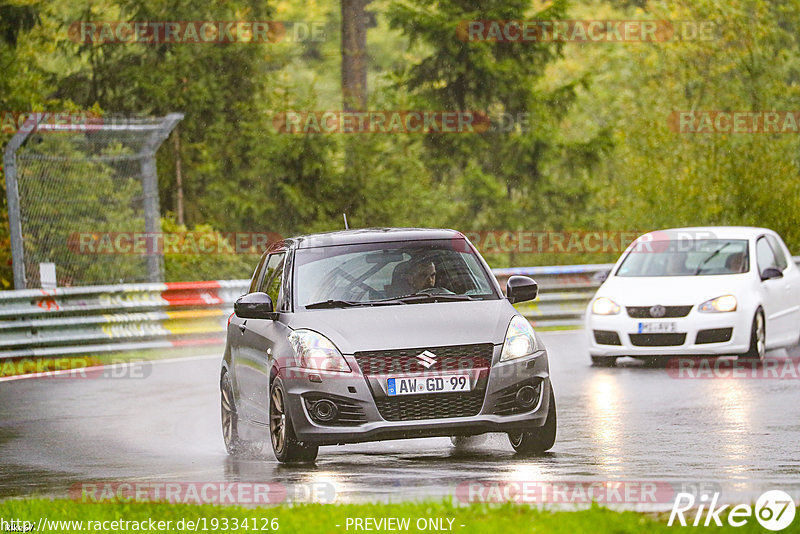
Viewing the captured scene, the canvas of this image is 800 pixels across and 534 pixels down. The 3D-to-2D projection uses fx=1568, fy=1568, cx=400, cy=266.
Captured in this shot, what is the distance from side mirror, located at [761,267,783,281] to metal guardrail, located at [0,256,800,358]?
2279mm

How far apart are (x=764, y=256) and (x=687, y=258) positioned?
3.53 feet

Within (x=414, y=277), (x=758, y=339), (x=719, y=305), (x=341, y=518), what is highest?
(x=414, y=277)

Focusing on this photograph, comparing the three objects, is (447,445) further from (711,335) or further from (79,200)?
Answer: (79,200)

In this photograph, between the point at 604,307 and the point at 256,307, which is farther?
the point at 604,307

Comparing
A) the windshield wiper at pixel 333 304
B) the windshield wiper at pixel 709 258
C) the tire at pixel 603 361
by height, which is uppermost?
the windshield wiper at pixel 333 304

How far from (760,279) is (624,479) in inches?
387

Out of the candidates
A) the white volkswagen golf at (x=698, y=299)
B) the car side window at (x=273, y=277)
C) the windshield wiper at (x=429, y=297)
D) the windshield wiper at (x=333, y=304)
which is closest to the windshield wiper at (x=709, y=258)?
the white volkswagen golf at (x=698, y=299)

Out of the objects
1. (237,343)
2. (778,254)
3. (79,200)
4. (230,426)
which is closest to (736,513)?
(237,343)

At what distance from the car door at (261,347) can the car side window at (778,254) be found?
967cm

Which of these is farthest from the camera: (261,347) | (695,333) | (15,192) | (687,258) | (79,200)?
(79,200)

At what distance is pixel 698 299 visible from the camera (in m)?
18.2

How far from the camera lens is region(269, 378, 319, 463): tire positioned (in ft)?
35.2

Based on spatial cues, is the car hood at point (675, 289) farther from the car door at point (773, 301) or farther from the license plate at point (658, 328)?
the car door at point (773, 301)

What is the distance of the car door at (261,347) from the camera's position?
444 inches
